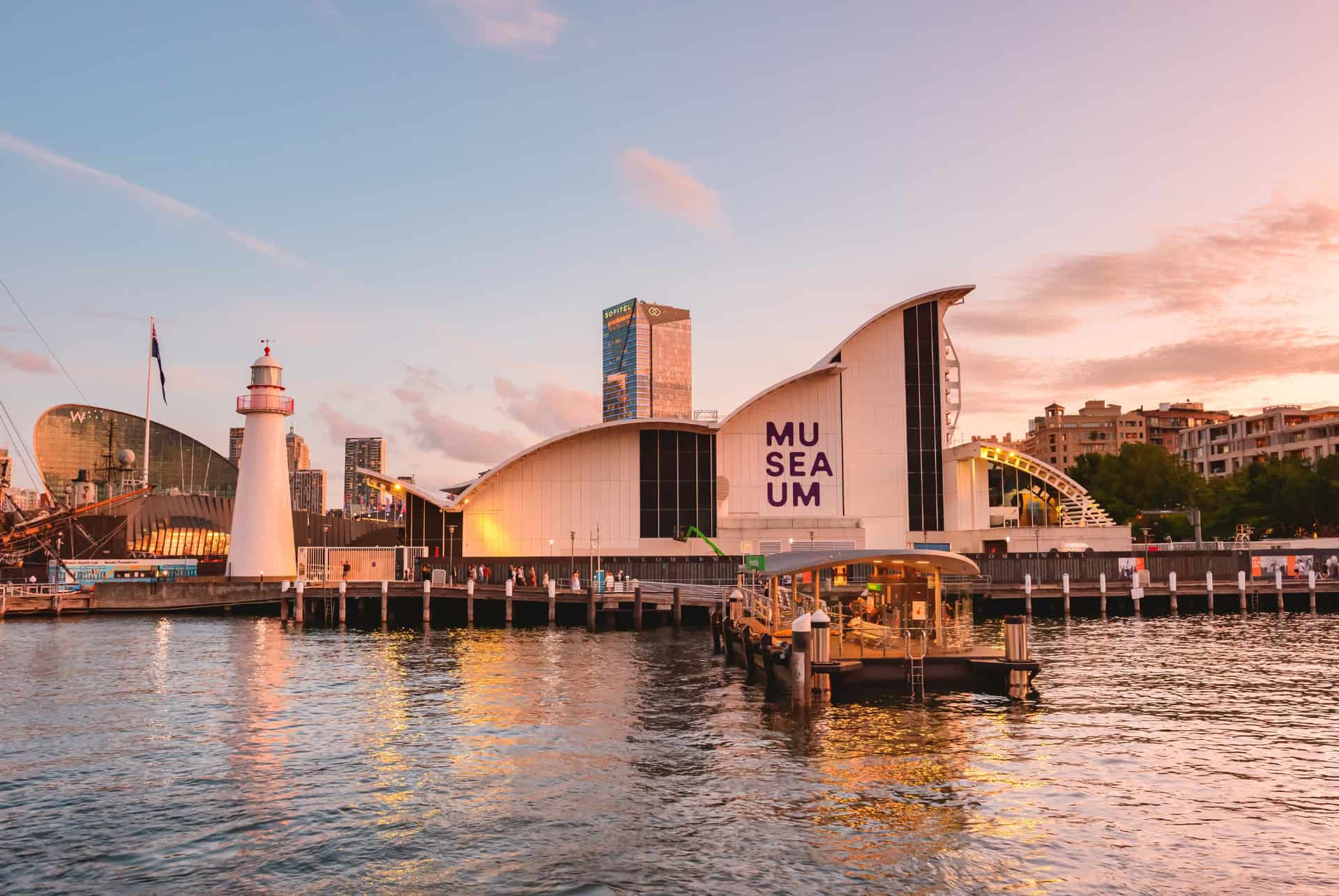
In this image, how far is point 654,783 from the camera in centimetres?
2131

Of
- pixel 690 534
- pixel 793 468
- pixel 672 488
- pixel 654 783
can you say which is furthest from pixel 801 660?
pixel 793 468

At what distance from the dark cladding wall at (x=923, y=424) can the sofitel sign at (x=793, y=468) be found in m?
6.36

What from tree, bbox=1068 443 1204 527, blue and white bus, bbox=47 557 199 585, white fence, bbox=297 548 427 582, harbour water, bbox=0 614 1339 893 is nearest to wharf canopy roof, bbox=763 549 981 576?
harbour water, bbox=0 614 1339 893

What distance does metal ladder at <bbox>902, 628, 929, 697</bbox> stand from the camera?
30.0 m

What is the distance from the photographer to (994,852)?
16.8 meters

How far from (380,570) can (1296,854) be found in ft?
204

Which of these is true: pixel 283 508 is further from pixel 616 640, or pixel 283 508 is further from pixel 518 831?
pixel 518 831

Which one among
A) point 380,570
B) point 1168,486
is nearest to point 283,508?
point 380,570

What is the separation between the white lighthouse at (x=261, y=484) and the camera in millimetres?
68125

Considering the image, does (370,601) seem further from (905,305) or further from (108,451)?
(108,451)

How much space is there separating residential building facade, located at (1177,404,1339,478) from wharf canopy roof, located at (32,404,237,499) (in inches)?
5856

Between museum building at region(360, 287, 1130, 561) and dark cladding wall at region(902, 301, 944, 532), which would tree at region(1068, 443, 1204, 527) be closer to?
museum building at region(360, 287, 1130, 561)

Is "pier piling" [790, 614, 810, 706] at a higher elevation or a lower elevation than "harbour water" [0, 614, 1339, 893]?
higher

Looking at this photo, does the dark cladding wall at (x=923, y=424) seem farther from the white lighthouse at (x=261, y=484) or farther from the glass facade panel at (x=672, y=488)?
the white lighthouse at (x=261, y=484)
